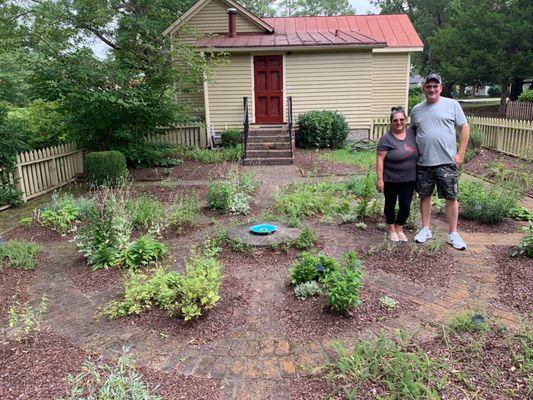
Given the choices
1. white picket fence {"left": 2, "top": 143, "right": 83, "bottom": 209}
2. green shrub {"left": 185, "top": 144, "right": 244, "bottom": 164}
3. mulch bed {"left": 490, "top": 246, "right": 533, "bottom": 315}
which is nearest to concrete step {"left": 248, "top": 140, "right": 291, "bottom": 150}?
green shrub {"left": 185, "top": 144, "right": 244, "bottom": 164}

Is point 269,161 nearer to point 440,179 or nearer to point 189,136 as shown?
point 189,136

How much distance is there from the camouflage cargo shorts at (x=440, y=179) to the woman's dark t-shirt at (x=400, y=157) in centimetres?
13

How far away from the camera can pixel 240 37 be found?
14.4m

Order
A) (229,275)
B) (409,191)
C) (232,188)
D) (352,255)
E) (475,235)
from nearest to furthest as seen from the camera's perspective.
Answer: (352,255) → (229,275) → (409,191) → (475,235) → (232,188)

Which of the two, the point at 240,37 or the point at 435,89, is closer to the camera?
the point at 435,89

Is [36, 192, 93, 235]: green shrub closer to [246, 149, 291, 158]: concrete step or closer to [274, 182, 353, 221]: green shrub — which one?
[274, 182, 353, 221]: green shrub

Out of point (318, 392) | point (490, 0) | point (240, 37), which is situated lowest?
point (318, 392)

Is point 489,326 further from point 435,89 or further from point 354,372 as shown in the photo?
point 435,89

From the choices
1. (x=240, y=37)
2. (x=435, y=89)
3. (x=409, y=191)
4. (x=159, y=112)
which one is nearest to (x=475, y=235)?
(x=409, y=191)

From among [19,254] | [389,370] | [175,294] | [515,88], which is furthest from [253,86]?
[515,88]

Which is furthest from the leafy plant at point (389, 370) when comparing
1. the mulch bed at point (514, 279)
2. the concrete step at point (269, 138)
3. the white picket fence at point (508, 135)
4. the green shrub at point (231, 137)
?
the green shrub at point (231, 137)

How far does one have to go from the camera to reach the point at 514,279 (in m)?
3.84

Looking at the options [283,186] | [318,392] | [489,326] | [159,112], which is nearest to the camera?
[318,392]

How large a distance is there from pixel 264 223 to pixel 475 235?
8.91 ft
